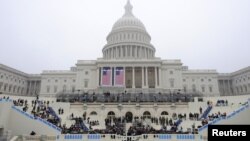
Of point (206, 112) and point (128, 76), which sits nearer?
point (206, 112)

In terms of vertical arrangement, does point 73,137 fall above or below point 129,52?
below

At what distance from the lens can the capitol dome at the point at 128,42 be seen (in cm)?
9200

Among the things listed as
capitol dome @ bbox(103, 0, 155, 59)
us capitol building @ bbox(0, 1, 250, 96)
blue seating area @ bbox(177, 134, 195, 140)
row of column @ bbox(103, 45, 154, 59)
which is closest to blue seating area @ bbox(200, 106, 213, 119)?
us capitol building @ bbox(0, 1, 250, 96)

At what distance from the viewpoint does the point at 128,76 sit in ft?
250

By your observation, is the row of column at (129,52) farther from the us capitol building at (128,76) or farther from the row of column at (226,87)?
the row of column at (226,87)

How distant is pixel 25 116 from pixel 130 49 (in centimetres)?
6404

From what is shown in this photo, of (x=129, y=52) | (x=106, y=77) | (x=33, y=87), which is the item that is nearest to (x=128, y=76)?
(x=106, y=77)

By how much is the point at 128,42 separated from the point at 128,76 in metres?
21.8

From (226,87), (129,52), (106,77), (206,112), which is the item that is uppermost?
(129,52)

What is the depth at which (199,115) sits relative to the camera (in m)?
46.8

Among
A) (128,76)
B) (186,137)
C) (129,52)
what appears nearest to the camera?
(186,137)

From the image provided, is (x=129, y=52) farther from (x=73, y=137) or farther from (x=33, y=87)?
(x=73, y=137)

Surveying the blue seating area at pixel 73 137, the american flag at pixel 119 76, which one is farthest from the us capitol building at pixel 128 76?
the blue seating area at pixel 73 137

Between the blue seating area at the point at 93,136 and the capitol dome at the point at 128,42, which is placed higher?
the capitol dome at the point at 128,42
